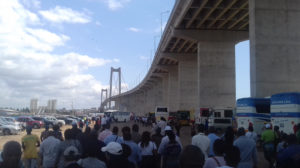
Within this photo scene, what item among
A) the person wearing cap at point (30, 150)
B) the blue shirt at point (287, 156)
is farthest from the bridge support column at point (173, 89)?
the blue shirt at point (287, 156)

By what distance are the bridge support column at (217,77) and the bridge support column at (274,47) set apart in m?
14.1

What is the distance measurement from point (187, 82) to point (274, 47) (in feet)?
93.7

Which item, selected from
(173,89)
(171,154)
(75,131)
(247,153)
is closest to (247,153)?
(247,153)

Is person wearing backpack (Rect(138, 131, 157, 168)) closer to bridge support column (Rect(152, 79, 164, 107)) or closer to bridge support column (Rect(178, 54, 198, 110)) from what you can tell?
bridge support column (Rect(178, 54, 198, 110))

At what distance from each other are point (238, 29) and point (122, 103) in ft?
368

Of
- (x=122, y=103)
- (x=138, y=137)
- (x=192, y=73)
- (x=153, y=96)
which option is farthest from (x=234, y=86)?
(x=122, y=103)

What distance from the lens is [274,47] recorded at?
73.2 feet

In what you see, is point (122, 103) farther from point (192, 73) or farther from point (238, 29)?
point (238, 29)

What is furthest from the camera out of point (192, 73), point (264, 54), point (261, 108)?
point (192, 73)

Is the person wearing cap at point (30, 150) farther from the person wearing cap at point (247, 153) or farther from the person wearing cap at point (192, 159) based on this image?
the person wearing cap at point (247, 153)

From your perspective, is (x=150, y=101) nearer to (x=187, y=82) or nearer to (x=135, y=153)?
(x=187, y=82)

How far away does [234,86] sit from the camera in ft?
122

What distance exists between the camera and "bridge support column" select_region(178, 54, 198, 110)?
166ft

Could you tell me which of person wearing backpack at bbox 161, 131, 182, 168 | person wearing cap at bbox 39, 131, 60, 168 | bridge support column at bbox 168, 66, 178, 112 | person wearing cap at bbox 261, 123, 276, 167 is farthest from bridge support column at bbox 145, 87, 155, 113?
person wearing backpack at bbox 161, 131, 182, 168
